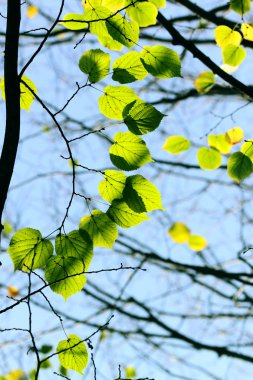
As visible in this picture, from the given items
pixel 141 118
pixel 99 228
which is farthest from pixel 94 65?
pixel 99 228

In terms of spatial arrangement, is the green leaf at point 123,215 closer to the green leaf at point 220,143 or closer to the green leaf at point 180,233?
Result: the green leaf at point 220,143

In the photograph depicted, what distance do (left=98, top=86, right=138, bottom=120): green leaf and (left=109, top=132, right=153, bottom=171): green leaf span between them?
69 millimetres

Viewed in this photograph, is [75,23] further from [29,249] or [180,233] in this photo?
[180,233]

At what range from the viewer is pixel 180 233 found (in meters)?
3.62

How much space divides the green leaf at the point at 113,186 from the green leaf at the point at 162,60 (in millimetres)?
314

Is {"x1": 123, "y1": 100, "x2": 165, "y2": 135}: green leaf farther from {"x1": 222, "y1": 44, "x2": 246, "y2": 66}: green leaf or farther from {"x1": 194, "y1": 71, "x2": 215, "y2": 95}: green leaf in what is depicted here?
{"x1": 194, "y1": 71, "x2": 215, "y2": 95}: green leaf

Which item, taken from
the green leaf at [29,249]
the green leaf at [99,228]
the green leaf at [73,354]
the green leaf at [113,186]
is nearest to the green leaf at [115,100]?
the green leaf at [113,186]

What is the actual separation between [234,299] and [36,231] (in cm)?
328

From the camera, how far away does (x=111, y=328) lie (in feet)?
14.3

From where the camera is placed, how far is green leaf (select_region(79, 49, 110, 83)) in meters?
1.17

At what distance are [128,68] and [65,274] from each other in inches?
22.2

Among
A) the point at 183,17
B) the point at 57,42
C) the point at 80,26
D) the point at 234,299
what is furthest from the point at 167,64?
the point at 57,42

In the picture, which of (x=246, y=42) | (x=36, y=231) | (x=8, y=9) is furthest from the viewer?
(x=246, y=42)

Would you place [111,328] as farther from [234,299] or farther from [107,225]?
[107,225]
